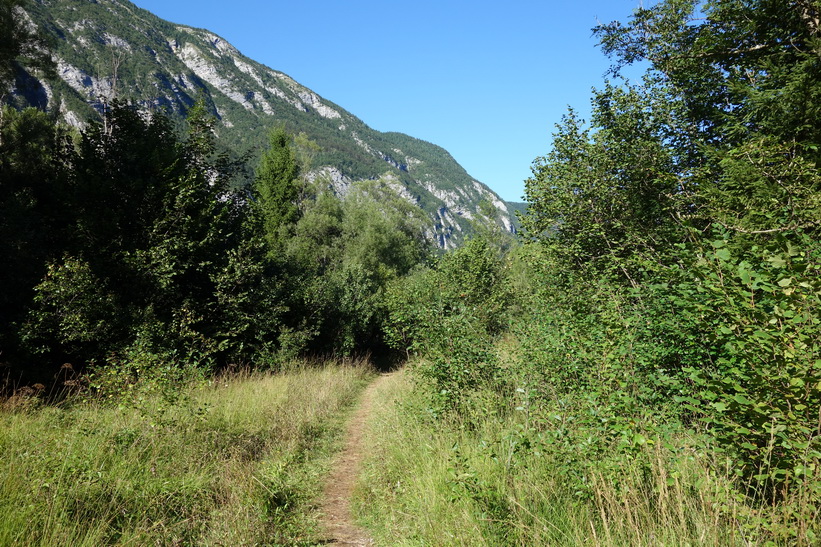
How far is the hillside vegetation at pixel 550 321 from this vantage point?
2.79 m

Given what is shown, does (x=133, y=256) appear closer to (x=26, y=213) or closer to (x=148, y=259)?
(x=148, y=259)

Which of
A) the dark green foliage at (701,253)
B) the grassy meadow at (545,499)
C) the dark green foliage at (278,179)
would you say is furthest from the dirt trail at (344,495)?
the dark green foliage at (278,179)

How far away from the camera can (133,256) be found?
11312 millimetres

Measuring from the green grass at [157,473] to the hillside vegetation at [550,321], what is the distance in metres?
0.06

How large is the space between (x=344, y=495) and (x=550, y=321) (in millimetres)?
4233

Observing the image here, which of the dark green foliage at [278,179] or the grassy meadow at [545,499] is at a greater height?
the dark green foliage at [278,179]

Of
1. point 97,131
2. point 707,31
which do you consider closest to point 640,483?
point 707,31

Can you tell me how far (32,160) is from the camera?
13758mm

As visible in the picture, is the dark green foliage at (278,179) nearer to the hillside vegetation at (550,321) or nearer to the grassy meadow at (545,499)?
the hillside vegetation at (550,321)

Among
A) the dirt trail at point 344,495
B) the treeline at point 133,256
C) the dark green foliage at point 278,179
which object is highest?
the dark green foliage at point 278,179

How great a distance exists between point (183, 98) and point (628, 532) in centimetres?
20082

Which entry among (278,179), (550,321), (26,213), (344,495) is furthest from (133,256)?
(278,179)

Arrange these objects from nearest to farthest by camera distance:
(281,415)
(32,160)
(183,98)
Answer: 1. (281,415)
2. (32,160)
3. (183,98)

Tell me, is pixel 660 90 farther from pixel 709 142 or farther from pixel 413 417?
pixel 413 417
